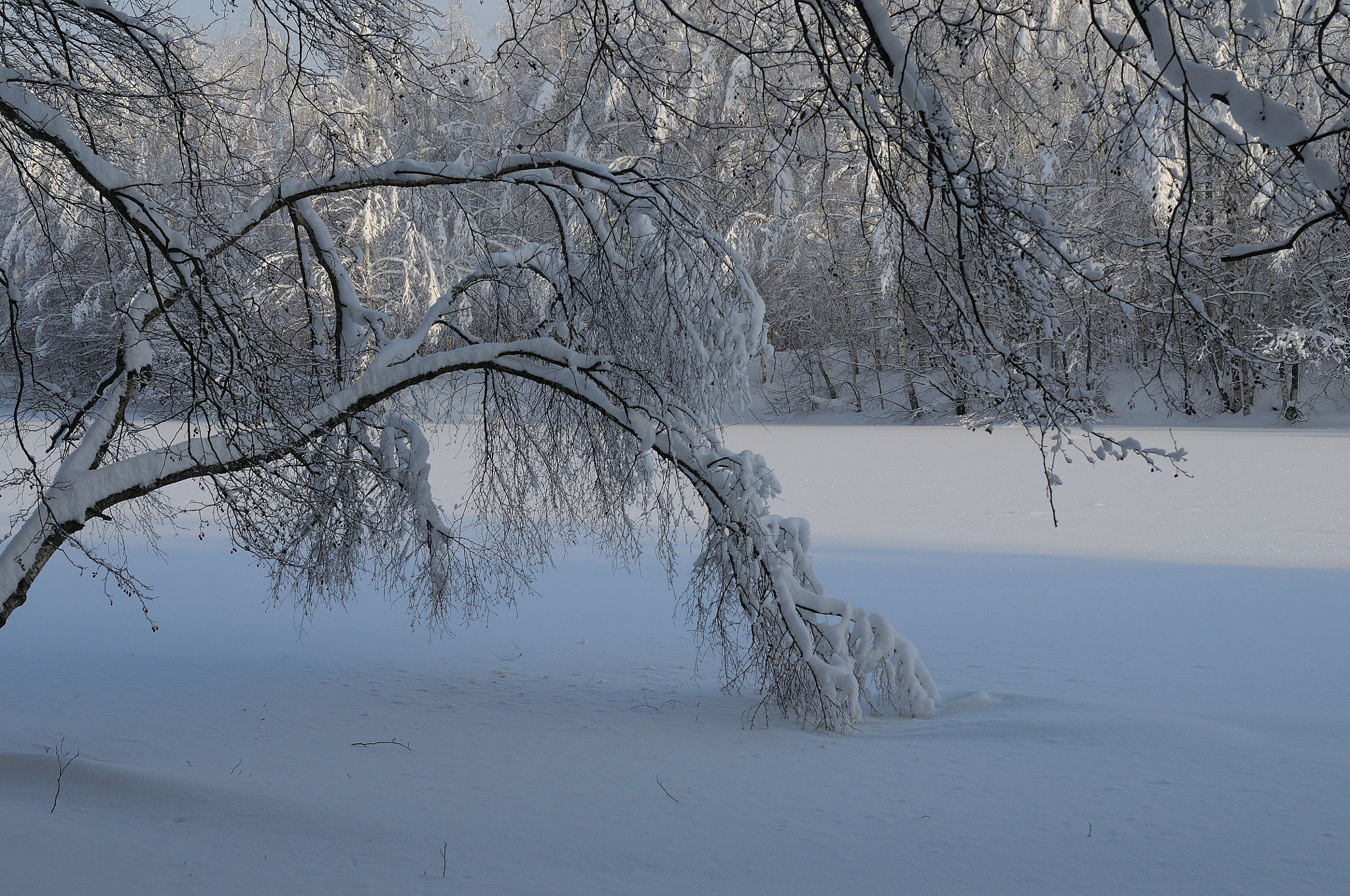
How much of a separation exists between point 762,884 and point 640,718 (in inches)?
103

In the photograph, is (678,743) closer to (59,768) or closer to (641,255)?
(641,255)

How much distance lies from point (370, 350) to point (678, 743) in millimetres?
2914

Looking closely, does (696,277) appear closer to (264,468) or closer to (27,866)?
(264,468)

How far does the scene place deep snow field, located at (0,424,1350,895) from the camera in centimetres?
418

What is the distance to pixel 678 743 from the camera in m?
6.06

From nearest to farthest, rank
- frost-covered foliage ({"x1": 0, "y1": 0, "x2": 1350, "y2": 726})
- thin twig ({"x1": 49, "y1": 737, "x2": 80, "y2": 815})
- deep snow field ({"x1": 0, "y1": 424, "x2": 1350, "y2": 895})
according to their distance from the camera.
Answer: frost-covered foliage ({"x1": 0, "y1": 0, "x2": 1350, "y2": 726})
deep snow field ({"x1": 0, "y1": 424, "x2": 1350, "y2": 895})
thin twig ({"x1": 49, "y1": 737, "x2": 80, "y2": 815})

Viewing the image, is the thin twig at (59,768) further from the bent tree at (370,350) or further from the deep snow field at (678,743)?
the bent tree at (370,350)

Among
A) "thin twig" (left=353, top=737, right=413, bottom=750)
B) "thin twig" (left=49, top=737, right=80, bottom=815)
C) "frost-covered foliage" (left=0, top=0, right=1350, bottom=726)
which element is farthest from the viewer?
"thin twig" (left=353, top=737, right=413, bottom=750)

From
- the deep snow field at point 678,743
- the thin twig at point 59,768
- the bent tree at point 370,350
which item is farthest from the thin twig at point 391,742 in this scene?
the thin twig at point 59,768

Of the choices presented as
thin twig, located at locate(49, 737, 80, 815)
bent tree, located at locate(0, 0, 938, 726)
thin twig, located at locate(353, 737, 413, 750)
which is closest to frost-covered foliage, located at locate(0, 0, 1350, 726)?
bent tree, located at locate(0, 0, 938, 726)

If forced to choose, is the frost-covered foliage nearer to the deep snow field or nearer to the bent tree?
the bent tree

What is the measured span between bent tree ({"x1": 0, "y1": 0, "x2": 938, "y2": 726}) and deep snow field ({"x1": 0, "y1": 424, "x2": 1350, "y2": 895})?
74 centimetres

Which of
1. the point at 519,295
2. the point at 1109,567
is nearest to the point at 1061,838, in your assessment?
the point at 519,295

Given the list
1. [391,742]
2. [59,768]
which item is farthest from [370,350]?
[59,768]
